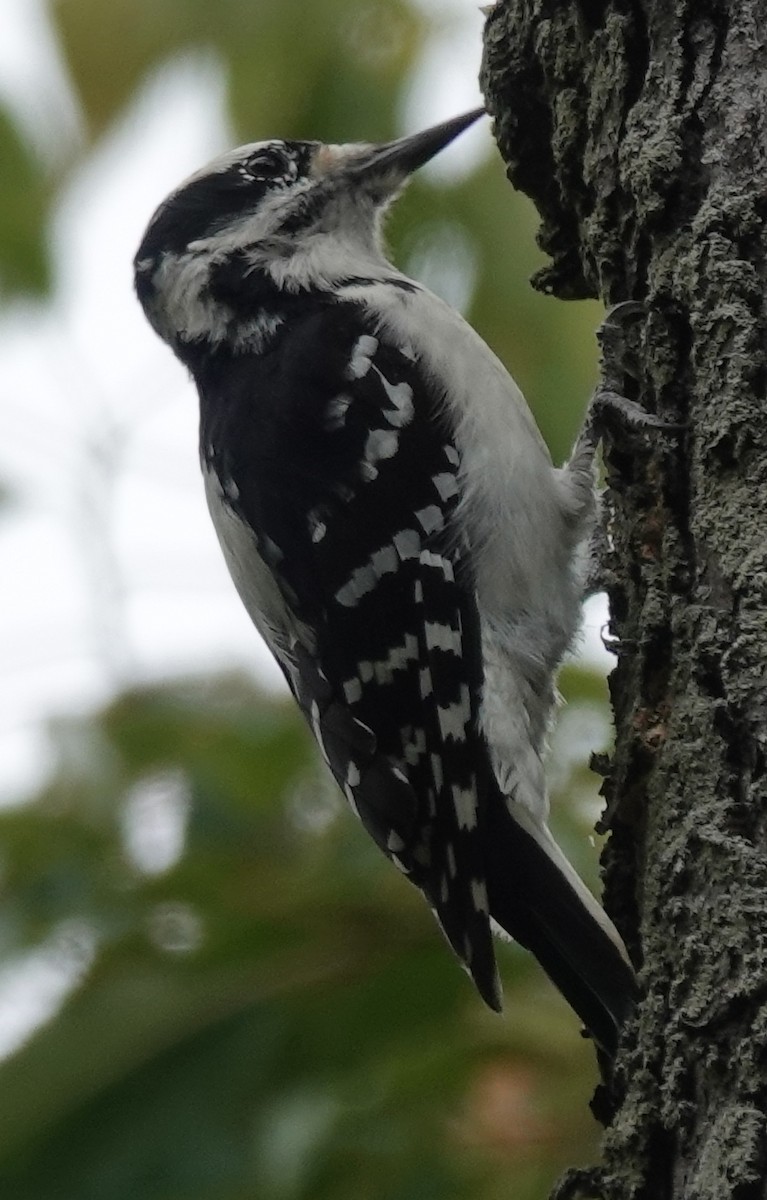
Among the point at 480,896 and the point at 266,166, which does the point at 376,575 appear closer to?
the point at 480,896

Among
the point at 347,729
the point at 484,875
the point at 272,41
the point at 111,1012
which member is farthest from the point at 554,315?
the point at 111,1012

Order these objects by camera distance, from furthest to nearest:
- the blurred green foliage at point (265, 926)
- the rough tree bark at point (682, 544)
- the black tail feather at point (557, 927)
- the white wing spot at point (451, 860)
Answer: the white wing spot at point (451, 860) → the blurred green foliage at point (265, 926) → the black tail feather at point (557, 927) → the rough tree bark at point (682, 544)

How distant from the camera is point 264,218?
420cm

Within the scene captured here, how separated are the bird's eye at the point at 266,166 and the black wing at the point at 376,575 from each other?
2.53ft

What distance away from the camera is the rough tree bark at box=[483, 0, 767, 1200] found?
2.08 metres

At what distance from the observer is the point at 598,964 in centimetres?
268

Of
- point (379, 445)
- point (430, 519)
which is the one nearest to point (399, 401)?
point (379, 445)

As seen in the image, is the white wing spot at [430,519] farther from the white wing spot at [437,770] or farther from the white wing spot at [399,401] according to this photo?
the white wing spot at [437,770]

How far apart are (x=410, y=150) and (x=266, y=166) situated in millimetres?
426

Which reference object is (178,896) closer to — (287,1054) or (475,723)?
(287,1054)

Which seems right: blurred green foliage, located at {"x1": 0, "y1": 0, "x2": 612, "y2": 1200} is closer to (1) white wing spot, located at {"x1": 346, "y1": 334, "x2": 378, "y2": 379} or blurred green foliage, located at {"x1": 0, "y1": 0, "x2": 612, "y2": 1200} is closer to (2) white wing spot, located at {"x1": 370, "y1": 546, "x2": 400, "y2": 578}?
(1) white wing spot, located at {"x1": 346, "y1": 334, "x2": 378, "y2": 379}

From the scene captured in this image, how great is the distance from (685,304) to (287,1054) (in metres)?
1.68

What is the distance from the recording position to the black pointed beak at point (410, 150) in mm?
3945

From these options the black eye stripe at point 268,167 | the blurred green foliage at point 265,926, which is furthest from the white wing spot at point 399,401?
the black eye stripe at point 268,167
